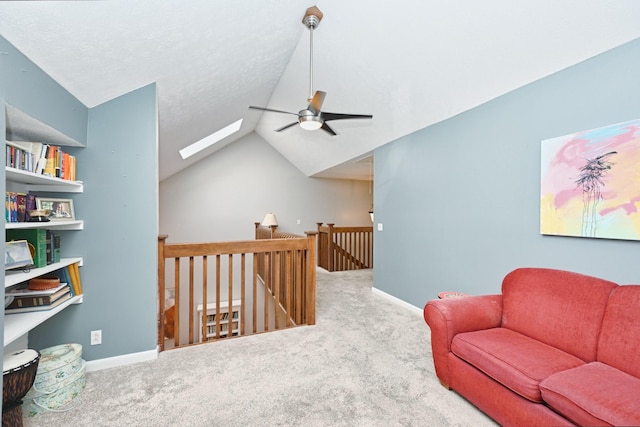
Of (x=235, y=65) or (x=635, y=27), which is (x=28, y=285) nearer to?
(x=235, y=65)

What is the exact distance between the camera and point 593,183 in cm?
186

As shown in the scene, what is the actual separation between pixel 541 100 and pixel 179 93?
3231 millimetres

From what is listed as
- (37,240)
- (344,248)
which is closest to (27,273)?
(37,240)

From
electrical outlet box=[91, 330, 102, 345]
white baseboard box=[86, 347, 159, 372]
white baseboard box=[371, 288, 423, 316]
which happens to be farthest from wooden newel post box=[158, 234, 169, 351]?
white baseboard box=[371, 288, 423, 316]

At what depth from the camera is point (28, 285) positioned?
1.86 metres

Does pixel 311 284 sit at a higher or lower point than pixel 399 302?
higher

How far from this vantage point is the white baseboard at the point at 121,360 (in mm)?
2121

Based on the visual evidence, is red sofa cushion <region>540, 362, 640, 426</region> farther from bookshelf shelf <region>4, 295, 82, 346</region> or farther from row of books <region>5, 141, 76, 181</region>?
row of books <region>5, 141, 76, 181</region>

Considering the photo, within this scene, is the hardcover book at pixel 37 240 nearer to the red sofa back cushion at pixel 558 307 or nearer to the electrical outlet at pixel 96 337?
the electrical outlet at pixel 96 337

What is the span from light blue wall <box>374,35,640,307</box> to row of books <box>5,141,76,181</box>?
3447 millimetres

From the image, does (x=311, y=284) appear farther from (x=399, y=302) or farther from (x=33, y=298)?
(x=33, y=298)

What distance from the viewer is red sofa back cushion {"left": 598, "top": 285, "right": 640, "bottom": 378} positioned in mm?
1342

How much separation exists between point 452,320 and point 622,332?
80cm

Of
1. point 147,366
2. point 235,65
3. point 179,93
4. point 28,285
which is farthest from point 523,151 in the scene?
point 28,285
